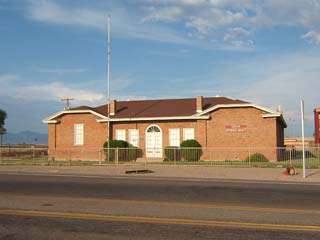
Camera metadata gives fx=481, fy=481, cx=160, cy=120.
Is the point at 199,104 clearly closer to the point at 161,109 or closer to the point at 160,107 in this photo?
the point at 161,109

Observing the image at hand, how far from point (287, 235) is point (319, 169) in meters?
20.5

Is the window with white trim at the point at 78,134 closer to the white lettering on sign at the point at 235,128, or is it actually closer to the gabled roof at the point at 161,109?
the gabled roof at the point at 161,109

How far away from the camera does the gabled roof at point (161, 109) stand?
3738cm

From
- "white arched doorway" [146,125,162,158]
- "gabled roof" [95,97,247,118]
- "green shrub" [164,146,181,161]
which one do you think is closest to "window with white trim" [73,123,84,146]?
"gabled roof" [95,97,247,118]

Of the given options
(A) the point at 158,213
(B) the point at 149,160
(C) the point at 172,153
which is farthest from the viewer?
(B) the point at 149,160

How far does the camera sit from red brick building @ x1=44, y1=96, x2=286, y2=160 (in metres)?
36.3

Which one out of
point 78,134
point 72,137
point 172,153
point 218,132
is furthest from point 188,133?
point 72,137

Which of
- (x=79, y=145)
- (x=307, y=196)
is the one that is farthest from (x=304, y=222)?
(x=79, y=145)

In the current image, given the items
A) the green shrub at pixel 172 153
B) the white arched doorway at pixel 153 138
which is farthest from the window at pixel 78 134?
the green shrub at pixel 172 153

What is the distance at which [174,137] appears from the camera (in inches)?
1515

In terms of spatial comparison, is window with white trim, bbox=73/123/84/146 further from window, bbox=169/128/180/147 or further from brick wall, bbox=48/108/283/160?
window, bbox=169/128/180/147

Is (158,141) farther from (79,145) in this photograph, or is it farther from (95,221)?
(95,221)

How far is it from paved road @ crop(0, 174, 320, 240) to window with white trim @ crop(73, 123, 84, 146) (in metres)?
25.5

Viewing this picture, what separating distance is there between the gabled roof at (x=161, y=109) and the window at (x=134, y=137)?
1.14 meters
